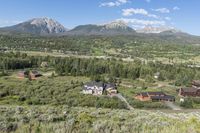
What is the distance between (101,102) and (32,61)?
1919 inches

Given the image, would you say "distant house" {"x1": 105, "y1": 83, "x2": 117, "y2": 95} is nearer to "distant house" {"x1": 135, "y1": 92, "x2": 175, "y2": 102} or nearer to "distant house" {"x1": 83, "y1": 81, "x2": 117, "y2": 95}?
"distant house" {"x1": 83, "y1": 81, "x2": 117, "y2": 95}

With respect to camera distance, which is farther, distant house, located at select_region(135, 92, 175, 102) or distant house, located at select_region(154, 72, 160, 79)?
distant house, located at select_region(154, 72, 160, 79)

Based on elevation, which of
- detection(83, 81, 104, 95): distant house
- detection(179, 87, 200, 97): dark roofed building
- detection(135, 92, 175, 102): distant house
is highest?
detection(83, 81, 104, 95): distant house

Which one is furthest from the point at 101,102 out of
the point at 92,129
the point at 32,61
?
the point at 32,61

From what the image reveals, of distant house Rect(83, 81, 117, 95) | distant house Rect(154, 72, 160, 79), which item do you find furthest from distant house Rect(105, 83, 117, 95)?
distant house Rect(154, 72, 160, 79)

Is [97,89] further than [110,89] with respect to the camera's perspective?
No

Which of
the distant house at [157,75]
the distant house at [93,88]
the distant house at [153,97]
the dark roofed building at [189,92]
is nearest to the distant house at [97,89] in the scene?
the distant house at [93,88]

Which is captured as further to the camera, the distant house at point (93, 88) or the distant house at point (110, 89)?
the distant house at point (110, 89)

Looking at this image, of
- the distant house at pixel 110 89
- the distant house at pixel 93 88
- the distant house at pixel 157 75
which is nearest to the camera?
the distant house at pixel 93 88

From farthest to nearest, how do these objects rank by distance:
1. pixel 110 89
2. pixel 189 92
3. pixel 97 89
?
pixel 189 92 → pixel 110 89 → pixel 97 89

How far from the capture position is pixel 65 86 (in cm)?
5122

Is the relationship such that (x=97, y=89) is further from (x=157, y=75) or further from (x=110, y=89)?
(x=157, y=75)

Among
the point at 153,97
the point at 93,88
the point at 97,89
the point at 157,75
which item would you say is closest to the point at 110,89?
the point at 97,89

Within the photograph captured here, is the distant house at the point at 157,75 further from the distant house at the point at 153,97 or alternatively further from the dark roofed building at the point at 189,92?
the distant house at the point at 153,97
